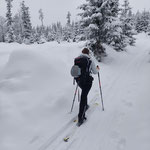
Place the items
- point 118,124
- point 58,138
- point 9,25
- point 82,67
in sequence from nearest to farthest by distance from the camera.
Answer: point 58,138
point 118,124
point 82,67
point 9,25

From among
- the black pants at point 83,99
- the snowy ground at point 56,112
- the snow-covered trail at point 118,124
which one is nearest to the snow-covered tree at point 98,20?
the snowy ground at point 56,112

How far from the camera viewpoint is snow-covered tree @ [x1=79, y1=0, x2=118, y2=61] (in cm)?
1136

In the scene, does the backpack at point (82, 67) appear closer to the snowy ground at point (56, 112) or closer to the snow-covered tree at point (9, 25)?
the snowy ground at point (56, 112)

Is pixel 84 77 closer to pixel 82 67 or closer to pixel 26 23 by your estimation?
pixel 82 67

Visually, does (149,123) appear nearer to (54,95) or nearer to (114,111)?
(114,111)

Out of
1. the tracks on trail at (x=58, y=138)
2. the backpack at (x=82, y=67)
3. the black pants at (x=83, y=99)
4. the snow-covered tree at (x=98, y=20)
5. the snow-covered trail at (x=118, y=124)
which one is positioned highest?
the snow-covered tree at (x=98, y=20)

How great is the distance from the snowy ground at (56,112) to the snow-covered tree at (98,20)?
6274 millimetres

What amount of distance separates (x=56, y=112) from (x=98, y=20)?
10402mm

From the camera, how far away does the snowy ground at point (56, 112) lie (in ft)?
11.5

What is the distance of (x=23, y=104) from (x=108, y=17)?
10.8 m

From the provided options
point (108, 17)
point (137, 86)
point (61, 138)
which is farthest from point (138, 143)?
point (108, 17)

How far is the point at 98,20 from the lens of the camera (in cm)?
1217

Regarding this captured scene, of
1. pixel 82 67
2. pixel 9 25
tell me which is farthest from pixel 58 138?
pixel 9 25

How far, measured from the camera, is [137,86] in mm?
7348
